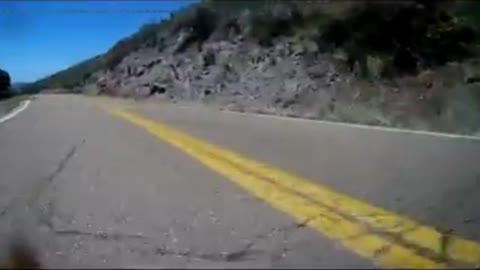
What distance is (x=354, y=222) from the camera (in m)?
4.63

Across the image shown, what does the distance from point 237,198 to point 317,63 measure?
353 inches

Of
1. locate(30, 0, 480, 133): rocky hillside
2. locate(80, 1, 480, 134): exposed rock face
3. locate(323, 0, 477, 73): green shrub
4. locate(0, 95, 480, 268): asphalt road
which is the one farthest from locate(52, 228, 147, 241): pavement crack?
locate(323, 0, 477, 73): green shrub

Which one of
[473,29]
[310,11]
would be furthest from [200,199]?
[473,29]

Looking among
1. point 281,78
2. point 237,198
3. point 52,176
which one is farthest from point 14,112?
point 237,198

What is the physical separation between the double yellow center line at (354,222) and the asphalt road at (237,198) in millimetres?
13

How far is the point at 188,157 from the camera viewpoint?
805 centimetres

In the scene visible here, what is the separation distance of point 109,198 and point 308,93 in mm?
11372

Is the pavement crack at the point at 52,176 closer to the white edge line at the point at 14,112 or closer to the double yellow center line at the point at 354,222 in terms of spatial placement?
the double yellow center line at the point at 354,222

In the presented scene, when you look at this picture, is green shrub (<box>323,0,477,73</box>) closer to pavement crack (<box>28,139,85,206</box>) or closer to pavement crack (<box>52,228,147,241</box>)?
pavement crack (<box>52,228,147,241</box>)

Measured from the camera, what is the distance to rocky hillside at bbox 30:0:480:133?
457 cm

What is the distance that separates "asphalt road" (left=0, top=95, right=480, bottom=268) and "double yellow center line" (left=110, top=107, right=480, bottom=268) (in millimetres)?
13

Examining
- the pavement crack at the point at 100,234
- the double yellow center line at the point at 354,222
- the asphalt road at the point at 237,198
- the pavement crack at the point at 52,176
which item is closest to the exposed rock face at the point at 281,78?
the asphalt road at the point at 237,198

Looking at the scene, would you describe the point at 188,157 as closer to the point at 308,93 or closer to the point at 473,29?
the point at 473,29

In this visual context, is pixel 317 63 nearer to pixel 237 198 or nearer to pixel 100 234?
pixel 237 198
